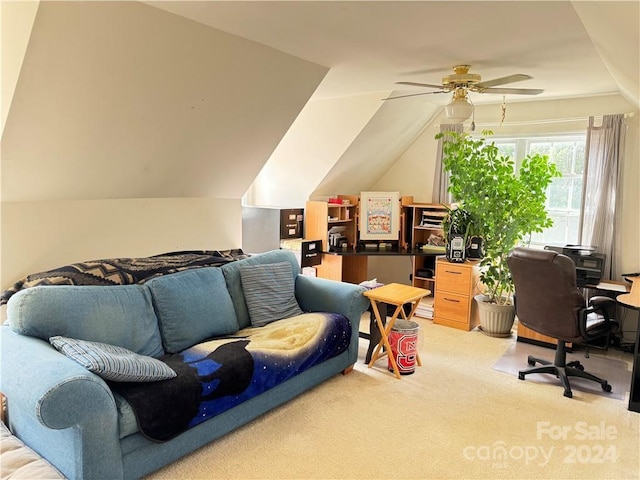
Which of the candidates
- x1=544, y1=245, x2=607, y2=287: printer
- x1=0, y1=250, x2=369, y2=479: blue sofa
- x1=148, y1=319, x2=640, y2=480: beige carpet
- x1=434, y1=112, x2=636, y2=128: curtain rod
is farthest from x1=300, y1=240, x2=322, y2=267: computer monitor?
x1=544, y1=245, x2=607, y2=287: printer

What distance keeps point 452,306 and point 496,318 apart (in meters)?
0.45

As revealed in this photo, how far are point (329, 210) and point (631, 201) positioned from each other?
2961 millimetres

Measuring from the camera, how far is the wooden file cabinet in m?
4.60

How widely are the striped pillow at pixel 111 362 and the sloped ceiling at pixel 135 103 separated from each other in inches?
44.0

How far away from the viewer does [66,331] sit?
2.36m

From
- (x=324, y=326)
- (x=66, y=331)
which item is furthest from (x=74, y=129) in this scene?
(x=324, y=326)

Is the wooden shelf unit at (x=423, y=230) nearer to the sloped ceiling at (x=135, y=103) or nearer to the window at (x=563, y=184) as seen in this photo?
the window at (x=563, y=184)

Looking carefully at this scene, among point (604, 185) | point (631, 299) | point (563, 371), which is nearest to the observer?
point (631, 299)

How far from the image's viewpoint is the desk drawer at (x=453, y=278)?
4590mm

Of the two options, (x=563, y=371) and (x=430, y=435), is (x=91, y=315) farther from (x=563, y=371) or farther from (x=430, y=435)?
(x=563, y=371)

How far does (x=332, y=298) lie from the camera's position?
3.54 meters

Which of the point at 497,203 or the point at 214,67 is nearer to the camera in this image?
the point at 214,67

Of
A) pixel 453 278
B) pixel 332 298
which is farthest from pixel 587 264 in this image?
pixel 332 298

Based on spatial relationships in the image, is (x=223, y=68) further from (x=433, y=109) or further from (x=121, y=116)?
(x=433, y=109)
